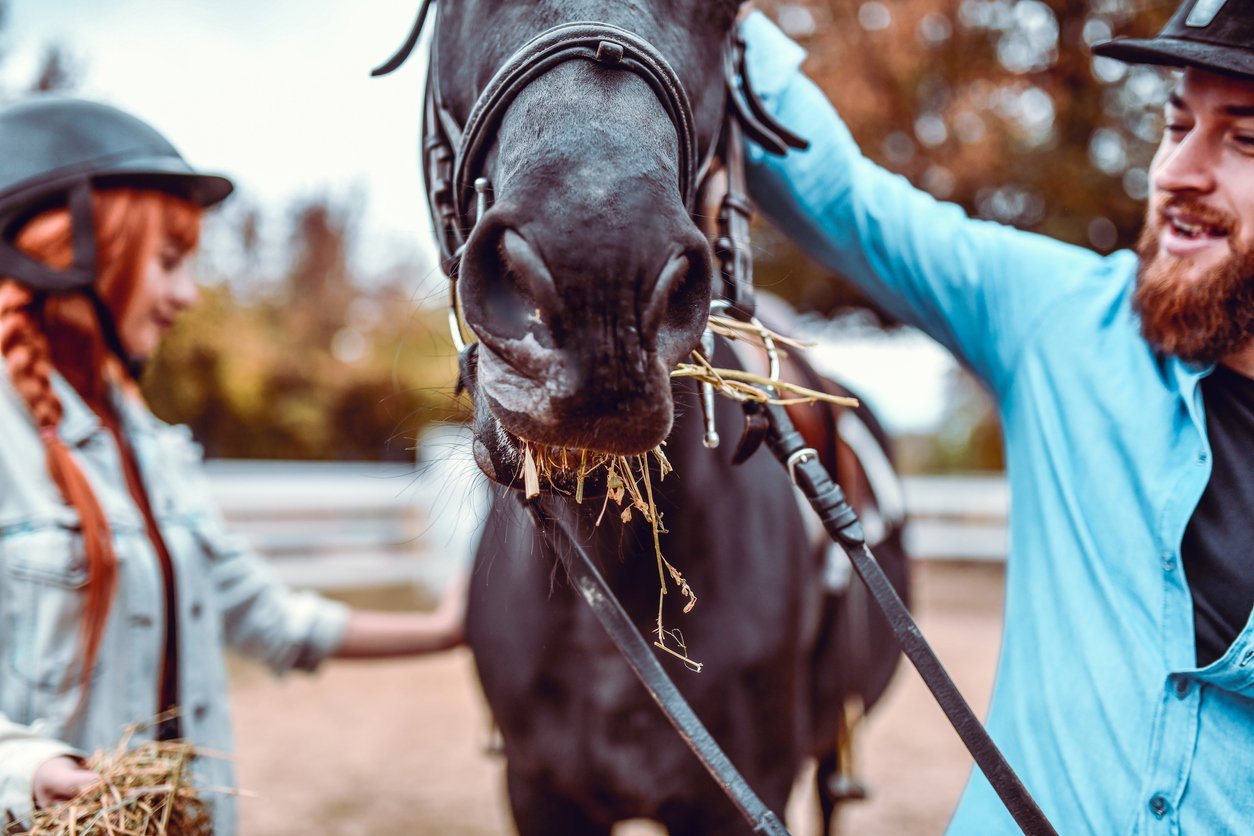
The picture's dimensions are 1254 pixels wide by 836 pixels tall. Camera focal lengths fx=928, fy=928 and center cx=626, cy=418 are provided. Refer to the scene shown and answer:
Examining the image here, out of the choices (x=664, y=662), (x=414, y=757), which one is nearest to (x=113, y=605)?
(x=664, y=662)

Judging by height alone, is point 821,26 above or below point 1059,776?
above

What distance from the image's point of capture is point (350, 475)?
9641mm

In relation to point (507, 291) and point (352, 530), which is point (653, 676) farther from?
point (352, 530)

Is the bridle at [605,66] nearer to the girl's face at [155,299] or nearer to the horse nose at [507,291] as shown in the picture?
the horse nose at [507,291]

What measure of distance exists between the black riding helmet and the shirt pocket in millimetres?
518

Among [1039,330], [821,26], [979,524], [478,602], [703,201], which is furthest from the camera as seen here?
[821,26]

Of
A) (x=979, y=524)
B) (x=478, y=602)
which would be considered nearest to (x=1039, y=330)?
(x=478, y=602)

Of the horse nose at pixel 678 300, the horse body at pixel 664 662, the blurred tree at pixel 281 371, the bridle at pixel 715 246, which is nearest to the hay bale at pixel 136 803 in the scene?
the horse body at pixel 664 662

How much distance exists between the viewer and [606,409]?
107 cm

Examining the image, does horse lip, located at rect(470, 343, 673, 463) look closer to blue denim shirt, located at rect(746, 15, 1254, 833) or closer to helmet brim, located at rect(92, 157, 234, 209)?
blue denim shirt, located at rect(746, 15, 1254, 833)

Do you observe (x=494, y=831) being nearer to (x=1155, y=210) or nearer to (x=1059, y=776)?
(x=1059, y=776)

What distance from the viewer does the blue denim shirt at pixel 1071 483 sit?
4.62ft

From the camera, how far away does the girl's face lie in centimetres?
208

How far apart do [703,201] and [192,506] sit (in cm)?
143
